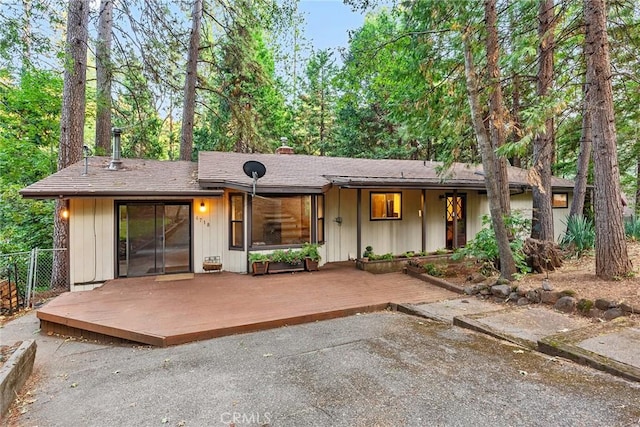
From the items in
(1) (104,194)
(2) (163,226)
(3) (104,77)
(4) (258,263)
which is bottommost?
(4) (258,263)

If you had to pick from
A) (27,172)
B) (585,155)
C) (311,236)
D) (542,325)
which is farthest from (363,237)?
(27,172)

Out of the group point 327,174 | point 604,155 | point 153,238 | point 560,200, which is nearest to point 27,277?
point 153,238

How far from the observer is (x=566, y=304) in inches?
183

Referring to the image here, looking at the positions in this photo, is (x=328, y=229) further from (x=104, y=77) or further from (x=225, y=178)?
(x=104, y=77)

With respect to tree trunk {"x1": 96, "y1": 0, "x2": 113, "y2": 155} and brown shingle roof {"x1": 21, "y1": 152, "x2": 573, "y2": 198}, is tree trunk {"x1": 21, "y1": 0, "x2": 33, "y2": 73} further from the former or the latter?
tree trunk {"x1": 96, "y1": 0, "x2": 113, "y2": 155}

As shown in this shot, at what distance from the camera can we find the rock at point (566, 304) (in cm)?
458

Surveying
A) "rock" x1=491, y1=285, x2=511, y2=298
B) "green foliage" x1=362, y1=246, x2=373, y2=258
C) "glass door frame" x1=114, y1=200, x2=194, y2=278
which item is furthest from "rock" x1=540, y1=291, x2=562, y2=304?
"glass door frame" x1=114, y1=200, x2=194, y2=278

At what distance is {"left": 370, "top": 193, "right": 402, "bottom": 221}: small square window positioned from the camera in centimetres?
917

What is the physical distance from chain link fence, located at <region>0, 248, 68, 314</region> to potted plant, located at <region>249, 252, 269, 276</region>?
4.10 metres

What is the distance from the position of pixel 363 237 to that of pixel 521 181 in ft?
18.1

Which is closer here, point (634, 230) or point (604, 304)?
point (604, 304)

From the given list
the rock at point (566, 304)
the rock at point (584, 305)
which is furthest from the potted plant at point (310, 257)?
the rock at point (584, 305)

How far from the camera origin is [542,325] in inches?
164

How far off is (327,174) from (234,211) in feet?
9.02
